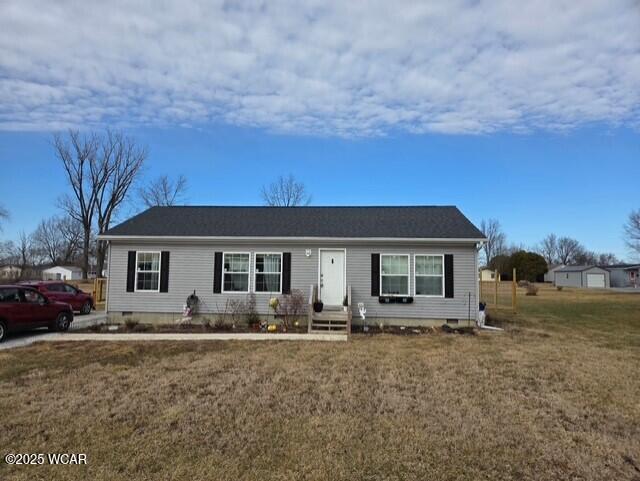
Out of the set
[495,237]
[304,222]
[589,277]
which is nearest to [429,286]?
A: [304,222]

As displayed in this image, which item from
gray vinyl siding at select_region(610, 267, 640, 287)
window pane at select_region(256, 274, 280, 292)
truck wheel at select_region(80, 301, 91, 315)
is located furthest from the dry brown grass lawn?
gray vinyl siding at select_region(610, 267, 640, 287)

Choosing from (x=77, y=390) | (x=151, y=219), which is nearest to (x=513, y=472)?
(x=77, y=390)

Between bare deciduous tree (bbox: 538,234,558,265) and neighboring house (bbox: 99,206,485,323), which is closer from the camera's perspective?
neighboring house (bbox: 99,206,485,323)

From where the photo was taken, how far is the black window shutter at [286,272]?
13226 millimetres

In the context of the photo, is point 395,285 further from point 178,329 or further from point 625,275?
point 625,275

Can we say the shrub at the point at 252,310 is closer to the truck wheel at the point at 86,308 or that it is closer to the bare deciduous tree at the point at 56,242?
the truck wheel at the point at 86,308

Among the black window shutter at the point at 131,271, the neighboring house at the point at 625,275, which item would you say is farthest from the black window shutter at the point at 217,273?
the neighboring house at the point at 625,275

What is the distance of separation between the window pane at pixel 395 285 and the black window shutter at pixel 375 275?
200mm

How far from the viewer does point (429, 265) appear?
1298cm

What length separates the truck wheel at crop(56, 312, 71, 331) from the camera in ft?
40.0

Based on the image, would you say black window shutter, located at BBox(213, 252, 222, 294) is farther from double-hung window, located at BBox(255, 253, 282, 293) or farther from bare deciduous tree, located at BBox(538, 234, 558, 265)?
bare deciduous tree, located at BBox(538, 234, 558, 265)

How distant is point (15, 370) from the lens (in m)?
7.27

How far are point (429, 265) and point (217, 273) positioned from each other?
22.7 feet

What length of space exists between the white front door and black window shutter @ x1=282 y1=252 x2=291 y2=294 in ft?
3.46
